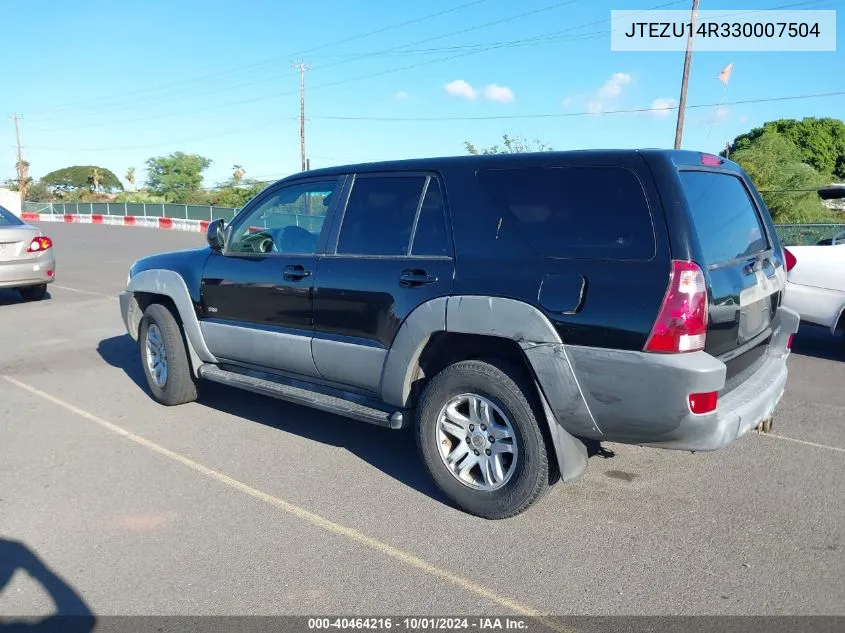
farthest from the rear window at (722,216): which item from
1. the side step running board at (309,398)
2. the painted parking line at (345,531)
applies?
the side step running board at (309,398)

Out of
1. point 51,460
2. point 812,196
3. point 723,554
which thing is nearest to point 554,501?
point 723,554

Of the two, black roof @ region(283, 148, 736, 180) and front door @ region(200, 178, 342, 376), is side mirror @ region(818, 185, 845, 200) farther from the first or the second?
front door @ region(200, 178, 342, 376)

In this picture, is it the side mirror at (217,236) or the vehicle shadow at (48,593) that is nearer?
the vehicle shadow at (48,593)

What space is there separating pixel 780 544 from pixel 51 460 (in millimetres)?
4440

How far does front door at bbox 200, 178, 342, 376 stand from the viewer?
475cm

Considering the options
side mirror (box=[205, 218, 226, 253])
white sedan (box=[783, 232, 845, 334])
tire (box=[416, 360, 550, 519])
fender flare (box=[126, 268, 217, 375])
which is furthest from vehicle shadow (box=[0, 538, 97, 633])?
white sedan (box=[783, 232, 845, 334])

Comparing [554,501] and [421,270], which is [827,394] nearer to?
[554,501]

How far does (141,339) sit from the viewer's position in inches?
243

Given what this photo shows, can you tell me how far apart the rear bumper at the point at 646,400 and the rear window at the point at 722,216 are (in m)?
0.59

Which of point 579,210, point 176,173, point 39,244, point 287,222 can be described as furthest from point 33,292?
point 176,173

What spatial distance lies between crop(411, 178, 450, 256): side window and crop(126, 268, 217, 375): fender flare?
221 centimetres

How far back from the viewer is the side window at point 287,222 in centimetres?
484

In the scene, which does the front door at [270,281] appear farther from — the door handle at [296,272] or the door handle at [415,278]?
the door handle at [415,278]

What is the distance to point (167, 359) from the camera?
5.77 m
